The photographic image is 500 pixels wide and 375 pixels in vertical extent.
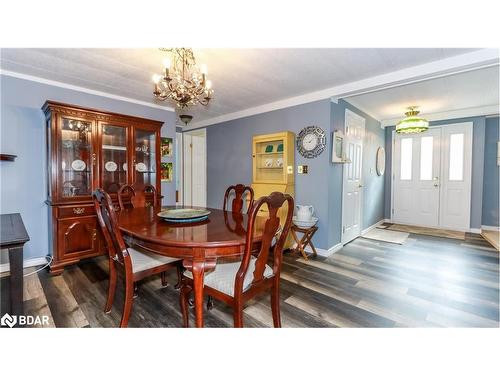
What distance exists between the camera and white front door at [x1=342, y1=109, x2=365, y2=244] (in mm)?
3583

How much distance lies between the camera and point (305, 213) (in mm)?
3195

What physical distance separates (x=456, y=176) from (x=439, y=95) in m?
2.05

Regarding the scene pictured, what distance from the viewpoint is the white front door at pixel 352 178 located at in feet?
11.8

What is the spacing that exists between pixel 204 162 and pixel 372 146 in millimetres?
3469

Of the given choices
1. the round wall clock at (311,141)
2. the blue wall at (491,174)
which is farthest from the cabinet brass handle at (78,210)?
the blue wall at (491,174)

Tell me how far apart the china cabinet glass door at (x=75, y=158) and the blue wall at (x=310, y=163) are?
7.21 ft

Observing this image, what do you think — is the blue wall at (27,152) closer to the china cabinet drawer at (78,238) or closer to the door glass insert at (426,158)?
the china cabinet drawer at (78,238)

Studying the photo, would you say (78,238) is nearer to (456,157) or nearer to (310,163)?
(310,163)

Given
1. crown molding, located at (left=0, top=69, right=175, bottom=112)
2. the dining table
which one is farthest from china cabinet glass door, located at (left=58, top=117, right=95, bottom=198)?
the dining table

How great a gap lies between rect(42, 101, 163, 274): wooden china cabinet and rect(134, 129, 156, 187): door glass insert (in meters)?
0.01

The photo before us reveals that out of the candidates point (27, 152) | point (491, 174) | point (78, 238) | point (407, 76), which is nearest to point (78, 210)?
point (78, 238)

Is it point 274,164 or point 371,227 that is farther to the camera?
point 371,227

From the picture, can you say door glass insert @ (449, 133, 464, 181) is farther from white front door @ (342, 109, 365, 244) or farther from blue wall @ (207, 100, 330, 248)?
blue wall @ (207, 100, 330, 248)
